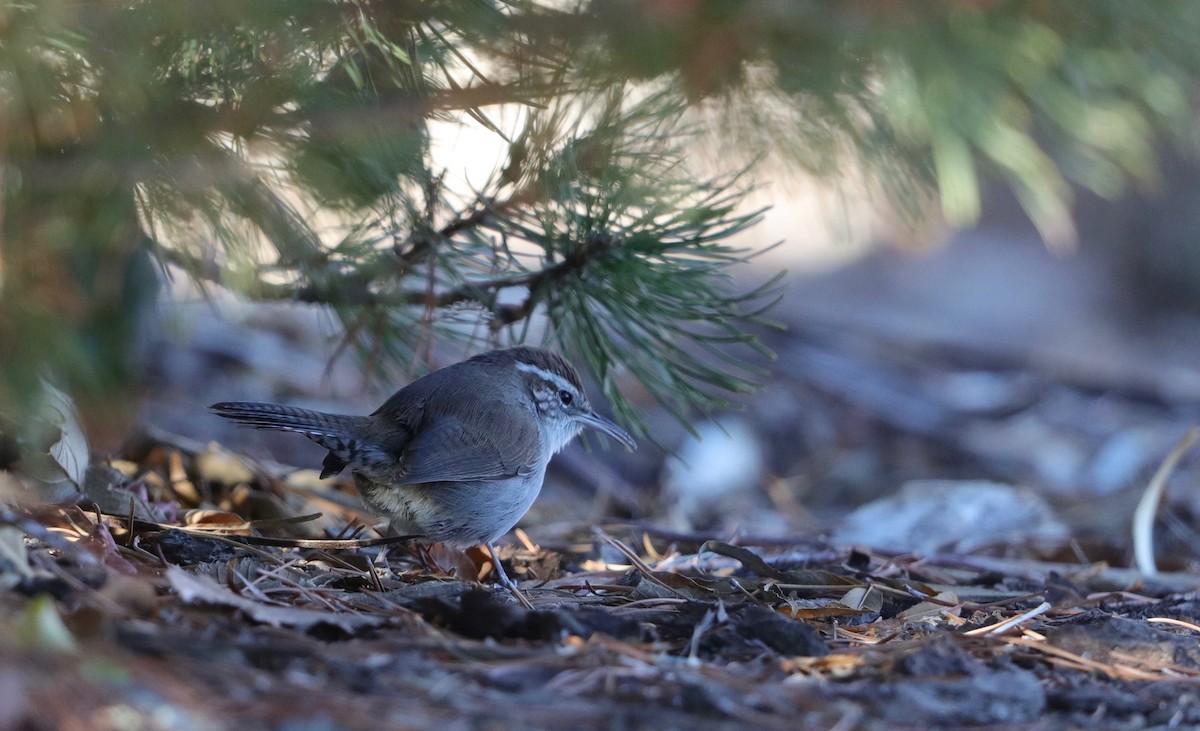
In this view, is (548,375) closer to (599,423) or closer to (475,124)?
(599,423)

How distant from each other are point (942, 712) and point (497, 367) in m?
2.46

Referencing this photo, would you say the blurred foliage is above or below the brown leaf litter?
above

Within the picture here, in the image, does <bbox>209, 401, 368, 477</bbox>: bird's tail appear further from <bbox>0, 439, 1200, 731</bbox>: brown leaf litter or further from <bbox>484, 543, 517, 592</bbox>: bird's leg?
<bbox>484, 543, 517, 592</bbox>: bird's leg

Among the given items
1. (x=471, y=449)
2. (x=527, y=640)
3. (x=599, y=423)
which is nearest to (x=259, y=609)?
(x=527, y=640)

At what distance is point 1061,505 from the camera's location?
5.85 m

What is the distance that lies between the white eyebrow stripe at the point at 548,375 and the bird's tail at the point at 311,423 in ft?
2.53

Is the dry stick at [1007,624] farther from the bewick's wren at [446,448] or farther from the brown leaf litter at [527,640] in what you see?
the bewick's wren at [446,448]

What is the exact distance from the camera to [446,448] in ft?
12.5

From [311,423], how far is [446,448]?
0.49m

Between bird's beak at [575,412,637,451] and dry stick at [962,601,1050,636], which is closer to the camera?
dry stick at [962,601,1050,636]

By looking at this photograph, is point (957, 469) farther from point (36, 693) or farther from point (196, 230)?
point (36, 693)

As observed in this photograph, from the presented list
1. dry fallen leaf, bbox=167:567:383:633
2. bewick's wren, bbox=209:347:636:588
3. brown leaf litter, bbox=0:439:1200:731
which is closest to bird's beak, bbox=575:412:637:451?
bewick's wren, bbox=209:347:636:588

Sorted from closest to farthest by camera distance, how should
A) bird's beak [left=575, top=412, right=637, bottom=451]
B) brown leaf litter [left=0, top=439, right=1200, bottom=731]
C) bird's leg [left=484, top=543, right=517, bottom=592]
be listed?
brown leaf litter [left=0, top=439, right=1200, bottom=731] → bird's leg [left=484, top=543, right=517, bottom=592] → bird's beak [left=575, top=412, right=637, bottom=451]

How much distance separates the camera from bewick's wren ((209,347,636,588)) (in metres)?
3.65
